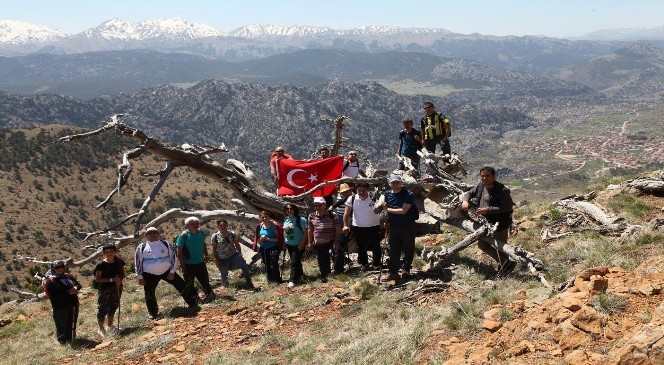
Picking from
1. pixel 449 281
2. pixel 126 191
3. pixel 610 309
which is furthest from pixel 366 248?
pixel 126 191

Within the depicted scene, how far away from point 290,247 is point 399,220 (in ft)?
10.2

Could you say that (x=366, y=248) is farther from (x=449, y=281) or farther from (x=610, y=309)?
(x=610, y=309)

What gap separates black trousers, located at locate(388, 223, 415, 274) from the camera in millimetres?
10852

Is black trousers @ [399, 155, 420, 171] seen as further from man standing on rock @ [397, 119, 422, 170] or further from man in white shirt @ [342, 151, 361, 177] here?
man in white shirt @ [342, 151, 361, 177]

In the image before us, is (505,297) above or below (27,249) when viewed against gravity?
above

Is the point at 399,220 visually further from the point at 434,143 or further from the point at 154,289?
the point at 434,143

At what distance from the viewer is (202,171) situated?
641 inches

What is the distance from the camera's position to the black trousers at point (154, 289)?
1162 cm

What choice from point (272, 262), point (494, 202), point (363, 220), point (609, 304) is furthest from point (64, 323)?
point (609, 304)

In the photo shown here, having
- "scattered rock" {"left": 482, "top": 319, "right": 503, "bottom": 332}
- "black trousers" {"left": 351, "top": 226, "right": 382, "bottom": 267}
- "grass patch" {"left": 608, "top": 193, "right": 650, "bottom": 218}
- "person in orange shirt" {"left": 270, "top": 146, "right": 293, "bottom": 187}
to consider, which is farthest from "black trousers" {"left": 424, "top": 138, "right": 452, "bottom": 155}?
"scattered rock" {"left": 482, "top": 319, "right": 503, "bottom": 332}

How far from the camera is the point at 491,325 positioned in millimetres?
7125

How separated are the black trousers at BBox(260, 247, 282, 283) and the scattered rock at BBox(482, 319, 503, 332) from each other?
689 centimetres

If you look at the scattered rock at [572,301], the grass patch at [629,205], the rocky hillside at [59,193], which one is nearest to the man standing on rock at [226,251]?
the scattered rock at [572,301]

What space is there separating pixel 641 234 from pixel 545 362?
618cm
